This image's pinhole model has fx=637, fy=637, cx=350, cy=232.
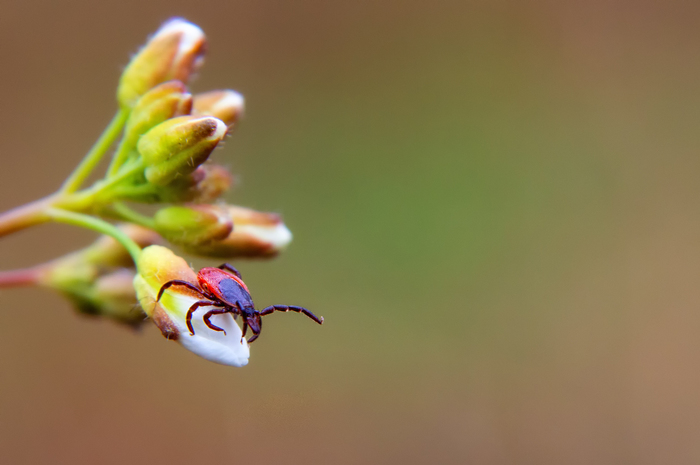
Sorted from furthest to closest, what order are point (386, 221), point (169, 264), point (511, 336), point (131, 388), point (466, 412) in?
point (386, 221), point (511, 336), point (466, 412), point (131, 388), point (169, 264)

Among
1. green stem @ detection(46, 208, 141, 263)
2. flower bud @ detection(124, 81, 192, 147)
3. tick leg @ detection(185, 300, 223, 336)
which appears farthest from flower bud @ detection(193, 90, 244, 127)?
tick leg @ detection(185, 300, 223, 336)

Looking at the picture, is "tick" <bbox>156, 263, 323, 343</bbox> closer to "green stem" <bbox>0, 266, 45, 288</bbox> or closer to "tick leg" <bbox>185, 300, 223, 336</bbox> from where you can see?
"tick leg" <bbox>185, 300, 223, 336</bbox>

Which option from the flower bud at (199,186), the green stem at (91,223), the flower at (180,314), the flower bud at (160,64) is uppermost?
the flower bud at (160,64)

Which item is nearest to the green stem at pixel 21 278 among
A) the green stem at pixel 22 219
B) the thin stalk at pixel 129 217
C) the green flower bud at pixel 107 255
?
the green flower bud at pixel 107 255

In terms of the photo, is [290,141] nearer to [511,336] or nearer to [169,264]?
[511,336]

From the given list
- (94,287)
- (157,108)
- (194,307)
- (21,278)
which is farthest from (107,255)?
(194,307)

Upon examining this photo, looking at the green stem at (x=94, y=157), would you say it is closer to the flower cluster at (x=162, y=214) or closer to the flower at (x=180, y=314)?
the flower cluster at (x=162, y=214)

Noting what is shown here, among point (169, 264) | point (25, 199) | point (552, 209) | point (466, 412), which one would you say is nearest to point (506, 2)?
point (552, 209)
